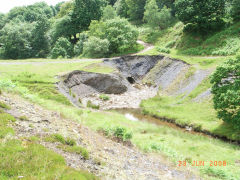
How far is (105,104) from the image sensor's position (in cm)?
3884

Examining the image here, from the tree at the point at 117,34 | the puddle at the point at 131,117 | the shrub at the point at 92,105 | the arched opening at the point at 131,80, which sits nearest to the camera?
the puddle at the point at 131,117

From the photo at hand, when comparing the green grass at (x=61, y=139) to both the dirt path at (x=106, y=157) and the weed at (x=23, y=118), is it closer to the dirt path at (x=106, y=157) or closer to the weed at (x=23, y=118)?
the dirt path at (x=106, y=157)

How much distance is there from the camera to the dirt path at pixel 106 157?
1018cm

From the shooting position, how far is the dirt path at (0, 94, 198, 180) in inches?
401

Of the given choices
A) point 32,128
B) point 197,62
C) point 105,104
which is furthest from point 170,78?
Result: point 32,128

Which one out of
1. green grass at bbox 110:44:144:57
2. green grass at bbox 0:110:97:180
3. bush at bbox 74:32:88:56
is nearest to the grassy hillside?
green grass at bbox 110:44:144:57

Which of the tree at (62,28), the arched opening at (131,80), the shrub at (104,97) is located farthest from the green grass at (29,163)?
the tree at (62,28)

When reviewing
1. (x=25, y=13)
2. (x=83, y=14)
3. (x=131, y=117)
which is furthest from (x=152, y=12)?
(x=25, y=13)

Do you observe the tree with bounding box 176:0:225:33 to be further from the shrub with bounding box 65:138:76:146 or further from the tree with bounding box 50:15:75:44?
the shrub with bounding box 65:138:76:146

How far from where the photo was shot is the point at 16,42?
220 feet

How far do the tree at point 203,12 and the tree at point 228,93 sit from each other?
30.7m

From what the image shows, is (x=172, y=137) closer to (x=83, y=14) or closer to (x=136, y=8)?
(x=83, y=14)

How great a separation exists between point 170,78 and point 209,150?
27329 mm

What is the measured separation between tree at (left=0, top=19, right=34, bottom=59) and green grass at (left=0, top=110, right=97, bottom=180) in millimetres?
64966
